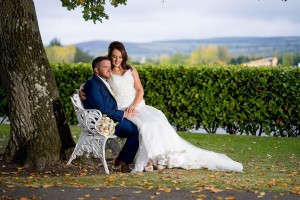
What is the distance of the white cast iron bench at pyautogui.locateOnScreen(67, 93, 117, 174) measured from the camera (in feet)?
32.4

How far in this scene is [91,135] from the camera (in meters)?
10.1

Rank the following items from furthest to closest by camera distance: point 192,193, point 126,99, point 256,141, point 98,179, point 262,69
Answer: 1. point 262,69
2. point 256,141
3. point 126,99
4. point 98,179
5. point 192,193

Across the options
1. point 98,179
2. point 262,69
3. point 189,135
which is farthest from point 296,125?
point 98,179

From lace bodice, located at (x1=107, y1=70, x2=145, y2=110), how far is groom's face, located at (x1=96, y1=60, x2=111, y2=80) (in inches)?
9.3

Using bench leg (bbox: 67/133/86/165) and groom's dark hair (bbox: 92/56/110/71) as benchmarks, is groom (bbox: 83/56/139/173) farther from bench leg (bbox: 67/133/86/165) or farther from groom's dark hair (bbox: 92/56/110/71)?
bench leg (bbox: 67/133/86/165)

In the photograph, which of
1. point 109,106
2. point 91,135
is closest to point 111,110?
point 109,106

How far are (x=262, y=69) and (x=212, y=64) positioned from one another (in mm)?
1233

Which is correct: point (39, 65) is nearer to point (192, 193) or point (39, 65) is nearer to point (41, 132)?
point (41, 132)

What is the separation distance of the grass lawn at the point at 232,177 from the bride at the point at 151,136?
8.3 inches

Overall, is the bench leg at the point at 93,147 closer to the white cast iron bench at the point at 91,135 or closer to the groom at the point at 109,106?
the white cast iron bench at the point at 91,135

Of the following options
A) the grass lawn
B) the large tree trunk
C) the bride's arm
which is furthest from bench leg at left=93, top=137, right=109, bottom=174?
A: the large tree trunk

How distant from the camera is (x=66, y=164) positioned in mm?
10555

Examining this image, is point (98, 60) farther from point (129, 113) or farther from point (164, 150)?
point (164, 150)

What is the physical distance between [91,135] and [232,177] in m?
2.11
